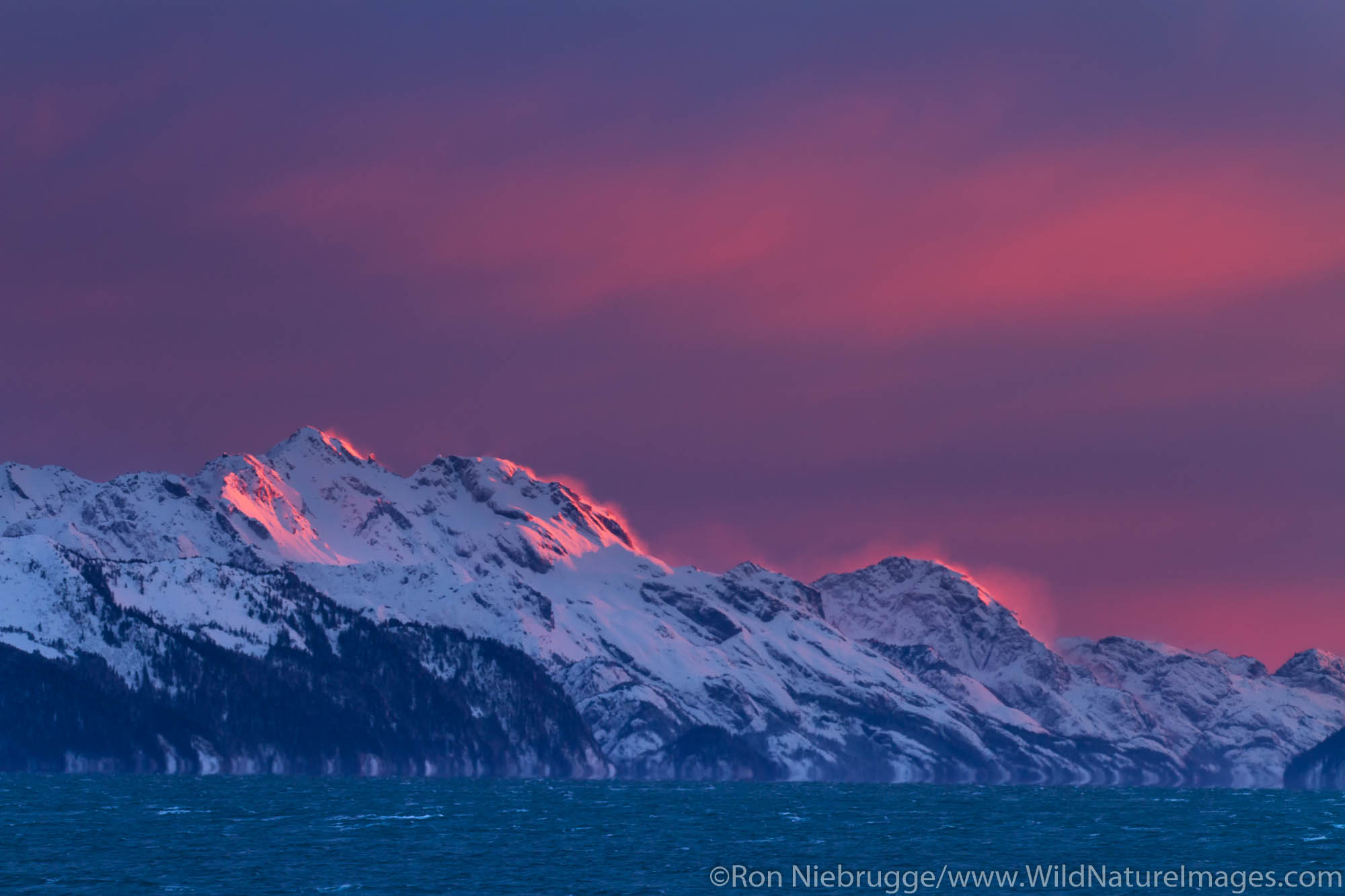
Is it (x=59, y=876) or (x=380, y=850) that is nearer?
(x=59, y=876)

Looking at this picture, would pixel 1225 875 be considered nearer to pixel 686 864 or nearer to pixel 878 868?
pixel 878 868

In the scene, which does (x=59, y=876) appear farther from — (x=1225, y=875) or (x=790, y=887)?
(x=1225, y=875)

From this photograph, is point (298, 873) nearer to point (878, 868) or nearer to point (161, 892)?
point (161, 892)

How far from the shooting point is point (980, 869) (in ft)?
624

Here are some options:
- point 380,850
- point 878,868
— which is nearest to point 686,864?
point 878,868

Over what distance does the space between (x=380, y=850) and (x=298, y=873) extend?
2620 cm

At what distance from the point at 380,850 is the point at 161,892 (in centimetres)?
4480

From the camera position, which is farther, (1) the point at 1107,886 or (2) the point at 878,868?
(2) the point at 878,868

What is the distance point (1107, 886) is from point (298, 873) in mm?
73210

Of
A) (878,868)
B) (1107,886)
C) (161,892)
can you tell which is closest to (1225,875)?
(1107,886)

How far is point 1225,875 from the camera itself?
18925 centimetres

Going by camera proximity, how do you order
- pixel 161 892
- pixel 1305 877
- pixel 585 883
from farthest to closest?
pixel 1305 877 → pixel 585 883 → pixel 161 892

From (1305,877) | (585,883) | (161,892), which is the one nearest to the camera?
(161,892)

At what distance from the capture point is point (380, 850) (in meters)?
200
